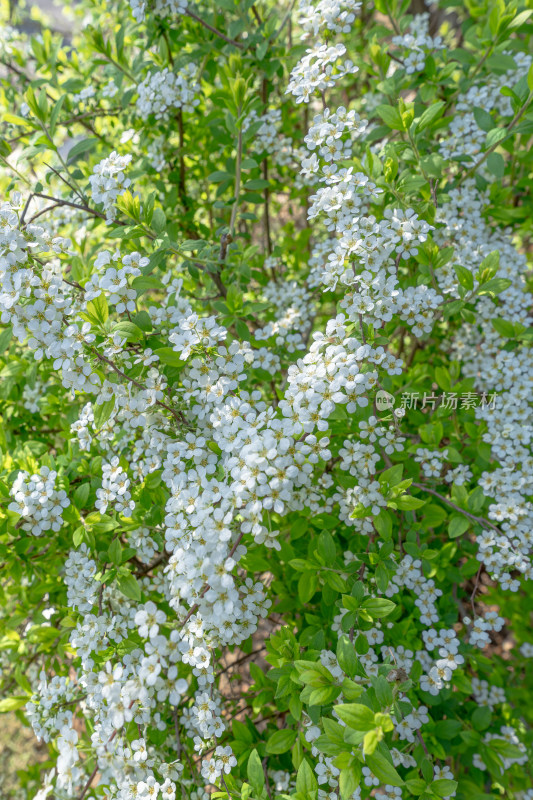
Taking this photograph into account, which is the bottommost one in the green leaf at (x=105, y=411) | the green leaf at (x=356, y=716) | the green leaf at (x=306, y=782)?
the green leaf at (x=306, y=782)

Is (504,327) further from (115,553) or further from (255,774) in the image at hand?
(255,774)

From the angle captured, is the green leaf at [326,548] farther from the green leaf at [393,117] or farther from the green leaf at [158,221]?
the green leaf at [393,117]

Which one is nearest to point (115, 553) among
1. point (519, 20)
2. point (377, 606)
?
point (377, 606)

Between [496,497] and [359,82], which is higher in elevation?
[359,82]

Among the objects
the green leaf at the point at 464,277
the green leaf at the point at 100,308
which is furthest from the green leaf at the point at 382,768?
the green leaf at the point at 464,277

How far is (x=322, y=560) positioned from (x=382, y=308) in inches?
36.6

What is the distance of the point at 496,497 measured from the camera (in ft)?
7.58

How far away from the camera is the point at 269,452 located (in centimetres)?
156

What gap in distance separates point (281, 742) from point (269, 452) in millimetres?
1149

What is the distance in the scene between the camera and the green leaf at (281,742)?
6.46 feet

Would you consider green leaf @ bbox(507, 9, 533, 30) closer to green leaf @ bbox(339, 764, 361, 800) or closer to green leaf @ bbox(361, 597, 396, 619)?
green leaf @ bbox(361, 597, 396, 619)

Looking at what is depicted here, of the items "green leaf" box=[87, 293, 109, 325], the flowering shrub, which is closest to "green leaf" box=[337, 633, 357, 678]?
the flowering shrub

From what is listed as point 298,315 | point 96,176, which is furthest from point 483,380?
point 96,176

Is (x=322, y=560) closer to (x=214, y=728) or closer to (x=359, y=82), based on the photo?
(x=214, y=728)
